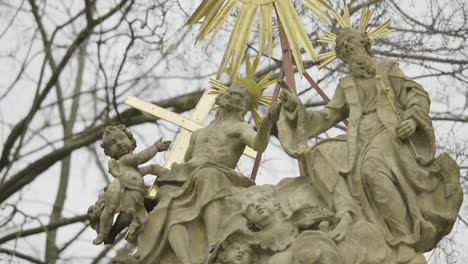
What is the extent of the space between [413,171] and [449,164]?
0.25m

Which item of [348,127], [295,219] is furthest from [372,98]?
[295,219]

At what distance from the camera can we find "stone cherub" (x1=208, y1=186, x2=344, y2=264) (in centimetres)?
1127

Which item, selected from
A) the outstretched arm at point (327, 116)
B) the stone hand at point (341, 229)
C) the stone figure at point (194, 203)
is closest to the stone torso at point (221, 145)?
the stone figure at point (194, 203)

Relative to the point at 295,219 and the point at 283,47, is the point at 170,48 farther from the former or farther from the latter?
the point at 295,219

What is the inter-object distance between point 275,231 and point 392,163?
923 mm

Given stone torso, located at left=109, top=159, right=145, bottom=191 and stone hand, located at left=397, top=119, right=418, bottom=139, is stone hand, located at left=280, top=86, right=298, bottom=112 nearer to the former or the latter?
stone hand, located at left=397, top=119, right=418, bottom=139

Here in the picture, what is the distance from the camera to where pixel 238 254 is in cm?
1157

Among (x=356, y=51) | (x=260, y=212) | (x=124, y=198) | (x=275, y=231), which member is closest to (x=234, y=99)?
(x=356, y=51)

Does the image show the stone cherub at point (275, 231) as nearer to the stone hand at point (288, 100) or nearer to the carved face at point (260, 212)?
the carved face at point (260, 212)

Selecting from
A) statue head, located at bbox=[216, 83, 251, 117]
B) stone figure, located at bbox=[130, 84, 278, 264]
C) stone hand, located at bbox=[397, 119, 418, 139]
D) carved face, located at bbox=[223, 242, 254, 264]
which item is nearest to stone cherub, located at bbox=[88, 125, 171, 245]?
stone figure, located at bbox=[130, 84, 278, 264]

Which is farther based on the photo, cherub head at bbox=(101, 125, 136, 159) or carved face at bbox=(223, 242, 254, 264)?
cherub head at bbox=(101, 125, 136, 159)

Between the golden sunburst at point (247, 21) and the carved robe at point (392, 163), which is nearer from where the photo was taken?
the carved robe at point (392, 163)

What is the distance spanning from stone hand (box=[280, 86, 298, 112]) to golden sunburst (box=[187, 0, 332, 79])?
1091 millimetres

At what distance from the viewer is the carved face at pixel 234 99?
43.0ft
